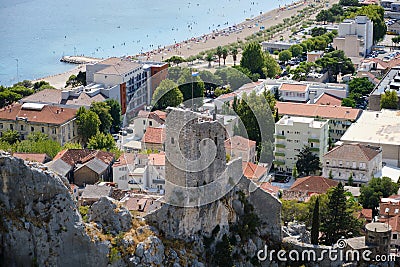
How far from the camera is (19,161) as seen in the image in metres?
15.1

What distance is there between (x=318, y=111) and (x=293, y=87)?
13.0 ft

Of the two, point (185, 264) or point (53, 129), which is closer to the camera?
point (185, 264)

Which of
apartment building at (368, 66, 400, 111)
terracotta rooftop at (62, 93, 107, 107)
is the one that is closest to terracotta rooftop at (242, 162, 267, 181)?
terracotta rooftop at (62, 93, 107, 107)

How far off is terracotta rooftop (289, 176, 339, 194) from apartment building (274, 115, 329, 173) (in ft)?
9.91

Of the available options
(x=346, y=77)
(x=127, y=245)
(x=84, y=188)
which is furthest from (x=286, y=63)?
(x=127, y=245)

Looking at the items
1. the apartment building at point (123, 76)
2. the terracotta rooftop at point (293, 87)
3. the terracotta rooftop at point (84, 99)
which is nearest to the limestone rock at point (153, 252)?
the terracotta rooftop at point (84, 99)

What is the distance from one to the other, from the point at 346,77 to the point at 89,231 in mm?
32369

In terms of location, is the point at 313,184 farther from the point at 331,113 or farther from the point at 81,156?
the point at 331,113

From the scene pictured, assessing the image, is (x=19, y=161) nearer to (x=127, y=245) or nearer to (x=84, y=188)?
(x=127, y=245)

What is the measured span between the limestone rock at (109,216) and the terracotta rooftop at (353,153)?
598 inches

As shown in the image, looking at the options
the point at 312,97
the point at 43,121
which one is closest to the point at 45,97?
the point at 43,121

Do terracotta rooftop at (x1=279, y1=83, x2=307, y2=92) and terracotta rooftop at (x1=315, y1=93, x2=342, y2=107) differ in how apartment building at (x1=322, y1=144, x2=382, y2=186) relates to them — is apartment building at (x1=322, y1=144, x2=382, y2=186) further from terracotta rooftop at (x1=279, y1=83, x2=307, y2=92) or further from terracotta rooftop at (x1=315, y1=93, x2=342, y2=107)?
terracotta rooftop at (x1=279, y1=83, x2=307, y2=92)

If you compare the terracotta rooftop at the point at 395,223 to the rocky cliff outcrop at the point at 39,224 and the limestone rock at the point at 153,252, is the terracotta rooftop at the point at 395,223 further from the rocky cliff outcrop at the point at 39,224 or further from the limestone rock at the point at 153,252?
the rocky cliff outcrop at the point at 39,224

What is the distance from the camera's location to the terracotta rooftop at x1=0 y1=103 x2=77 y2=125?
111 ft
